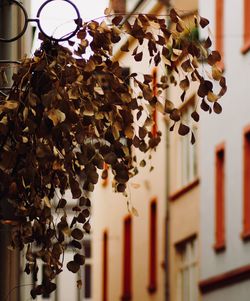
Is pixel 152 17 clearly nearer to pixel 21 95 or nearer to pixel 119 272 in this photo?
pixel 21 95

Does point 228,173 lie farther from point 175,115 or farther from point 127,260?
point 175,115

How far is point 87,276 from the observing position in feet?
194

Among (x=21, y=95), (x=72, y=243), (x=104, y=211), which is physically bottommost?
(x=72, y=243)

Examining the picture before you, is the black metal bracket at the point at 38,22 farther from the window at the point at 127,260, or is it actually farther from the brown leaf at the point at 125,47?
the window at the point at 127,260

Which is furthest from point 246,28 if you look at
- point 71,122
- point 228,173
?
point 71,122

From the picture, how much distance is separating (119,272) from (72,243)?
3395 centimetres

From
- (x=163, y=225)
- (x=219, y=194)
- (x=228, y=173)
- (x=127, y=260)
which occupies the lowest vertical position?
(x=219, y=194)

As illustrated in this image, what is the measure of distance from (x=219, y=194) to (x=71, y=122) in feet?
79.4

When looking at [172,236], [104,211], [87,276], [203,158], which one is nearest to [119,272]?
[104,211]

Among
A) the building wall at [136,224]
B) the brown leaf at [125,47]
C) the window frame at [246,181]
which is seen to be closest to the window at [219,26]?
the building wall at [136,224]

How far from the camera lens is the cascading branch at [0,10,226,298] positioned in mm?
9898

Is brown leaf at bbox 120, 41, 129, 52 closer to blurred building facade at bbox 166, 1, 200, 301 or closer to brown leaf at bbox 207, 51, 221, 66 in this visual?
brown leaf at bbox 207, 51, 221, 66

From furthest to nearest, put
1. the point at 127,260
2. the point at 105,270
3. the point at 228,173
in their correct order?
the point at 105,270, the point at 127,260, the point at 228,173

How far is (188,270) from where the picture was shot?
120ft
